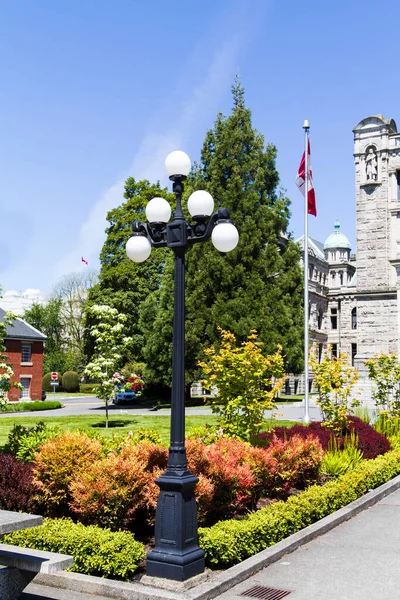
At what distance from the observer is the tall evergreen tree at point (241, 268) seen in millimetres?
39094

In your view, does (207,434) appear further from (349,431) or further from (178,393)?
(178,393)

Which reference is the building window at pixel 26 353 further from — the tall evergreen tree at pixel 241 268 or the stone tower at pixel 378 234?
the stone tower at pixel 378 234

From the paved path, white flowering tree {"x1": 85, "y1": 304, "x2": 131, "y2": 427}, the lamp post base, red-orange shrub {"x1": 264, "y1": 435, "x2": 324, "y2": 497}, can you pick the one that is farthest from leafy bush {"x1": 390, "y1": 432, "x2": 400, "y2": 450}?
white flowering tree {"x1": 85, "y1": 304, "x2": 131, "y2": 427}

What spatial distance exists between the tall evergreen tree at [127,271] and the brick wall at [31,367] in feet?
13.3

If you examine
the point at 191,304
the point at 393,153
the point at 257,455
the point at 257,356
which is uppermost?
the point at 393,153

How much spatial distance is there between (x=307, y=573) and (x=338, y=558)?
32.0 inches

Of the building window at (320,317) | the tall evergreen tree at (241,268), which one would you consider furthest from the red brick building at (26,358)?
the building window at (320,317)

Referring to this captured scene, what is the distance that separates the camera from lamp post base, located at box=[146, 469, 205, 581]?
22.9 feet

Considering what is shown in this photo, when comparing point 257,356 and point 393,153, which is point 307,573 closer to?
A: point 257,356

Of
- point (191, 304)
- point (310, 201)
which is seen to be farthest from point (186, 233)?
point (191, 304)

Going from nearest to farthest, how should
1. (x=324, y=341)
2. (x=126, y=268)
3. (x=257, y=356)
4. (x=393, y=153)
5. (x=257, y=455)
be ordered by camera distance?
(x=257, y=455) < (x=257, y=356) < (x=393, y=153) < (x=126, y=268) < (x=324, y=341)

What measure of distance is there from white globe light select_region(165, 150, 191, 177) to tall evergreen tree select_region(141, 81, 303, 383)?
30.3 m

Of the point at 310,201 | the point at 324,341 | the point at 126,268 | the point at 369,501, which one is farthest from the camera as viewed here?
the point at 324,341

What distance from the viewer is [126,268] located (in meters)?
50.1
